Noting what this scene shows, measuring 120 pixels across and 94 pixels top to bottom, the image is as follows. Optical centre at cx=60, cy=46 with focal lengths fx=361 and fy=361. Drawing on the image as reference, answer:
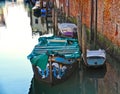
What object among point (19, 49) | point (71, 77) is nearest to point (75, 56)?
point (71, 77)

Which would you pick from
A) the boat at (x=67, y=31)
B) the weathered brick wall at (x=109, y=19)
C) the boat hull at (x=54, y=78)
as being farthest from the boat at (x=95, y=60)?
the boat at (x=67, y=31)

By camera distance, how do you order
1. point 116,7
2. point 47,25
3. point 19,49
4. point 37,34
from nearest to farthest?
point 116,7 < point 19,49 < point 37,34 < point 47,25

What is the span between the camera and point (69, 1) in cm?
2288

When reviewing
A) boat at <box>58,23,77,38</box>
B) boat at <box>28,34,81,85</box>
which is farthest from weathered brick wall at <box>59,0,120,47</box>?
boat at <box>28,34,81,85</box>

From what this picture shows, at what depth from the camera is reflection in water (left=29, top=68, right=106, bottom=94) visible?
30.9ft

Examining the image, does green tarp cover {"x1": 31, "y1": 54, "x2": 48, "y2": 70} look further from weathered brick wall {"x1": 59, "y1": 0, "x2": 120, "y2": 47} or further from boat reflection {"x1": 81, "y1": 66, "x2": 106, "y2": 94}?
weathered brick wall {"x1": 59, "y1": 0, "x2": 120, "y2": 47}

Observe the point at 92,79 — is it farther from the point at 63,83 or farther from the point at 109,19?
the point at 109,19

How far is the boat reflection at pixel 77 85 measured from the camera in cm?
944

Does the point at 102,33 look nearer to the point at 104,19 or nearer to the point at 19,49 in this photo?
the point at 104,19

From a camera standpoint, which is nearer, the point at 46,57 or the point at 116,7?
the point at 46,57

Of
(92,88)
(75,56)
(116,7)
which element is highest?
(116,7)

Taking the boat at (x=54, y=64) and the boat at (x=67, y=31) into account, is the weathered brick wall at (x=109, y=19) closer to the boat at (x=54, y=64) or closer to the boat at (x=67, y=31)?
the boat at (x=67, y=31)

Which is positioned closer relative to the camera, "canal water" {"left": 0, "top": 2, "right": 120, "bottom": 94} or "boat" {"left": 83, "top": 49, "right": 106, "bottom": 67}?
"canal water" {"left": 0, "top": 2, "right": 120, "bottom": 94}

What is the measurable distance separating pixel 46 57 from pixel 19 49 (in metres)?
6.41
